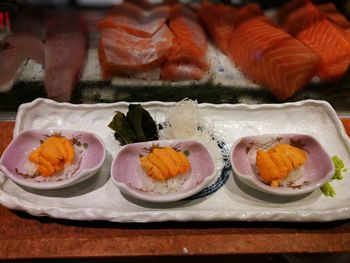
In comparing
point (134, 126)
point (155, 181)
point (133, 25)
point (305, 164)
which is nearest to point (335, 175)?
point (305, 164)

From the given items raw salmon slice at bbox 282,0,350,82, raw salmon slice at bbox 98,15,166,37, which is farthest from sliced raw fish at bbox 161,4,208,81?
raw salmon slice at bbox 282,0,350,82

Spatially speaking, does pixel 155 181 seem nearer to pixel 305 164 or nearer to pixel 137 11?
pixel 305 164

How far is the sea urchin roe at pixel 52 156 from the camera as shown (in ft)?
5.41

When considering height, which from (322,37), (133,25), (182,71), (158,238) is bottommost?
(158,238)

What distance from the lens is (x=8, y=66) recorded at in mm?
2273

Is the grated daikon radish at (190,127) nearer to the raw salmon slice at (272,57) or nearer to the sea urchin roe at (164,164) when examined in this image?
the sea urchin roe at (164,164)

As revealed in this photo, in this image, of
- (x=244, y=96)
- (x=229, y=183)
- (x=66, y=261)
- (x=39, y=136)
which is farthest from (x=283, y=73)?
(x=66, y=261)

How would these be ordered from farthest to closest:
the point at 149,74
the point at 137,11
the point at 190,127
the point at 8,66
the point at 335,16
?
the point at 335,16 → the point at 137,11 → the point at 149,74 → the point at 8,66 → the point at 190,127

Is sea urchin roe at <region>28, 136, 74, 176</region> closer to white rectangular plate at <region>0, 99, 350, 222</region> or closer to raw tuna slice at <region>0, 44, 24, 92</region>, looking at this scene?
white rectangular plate at <region>0, 99, 350, 222</region>

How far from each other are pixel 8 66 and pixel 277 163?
1.69 m

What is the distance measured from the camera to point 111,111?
81.9 inches

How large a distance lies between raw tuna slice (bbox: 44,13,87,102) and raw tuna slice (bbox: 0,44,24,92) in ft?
0.62

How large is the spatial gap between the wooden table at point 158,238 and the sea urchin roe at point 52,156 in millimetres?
221

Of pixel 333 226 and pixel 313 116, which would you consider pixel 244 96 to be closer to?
pixel 313 116
